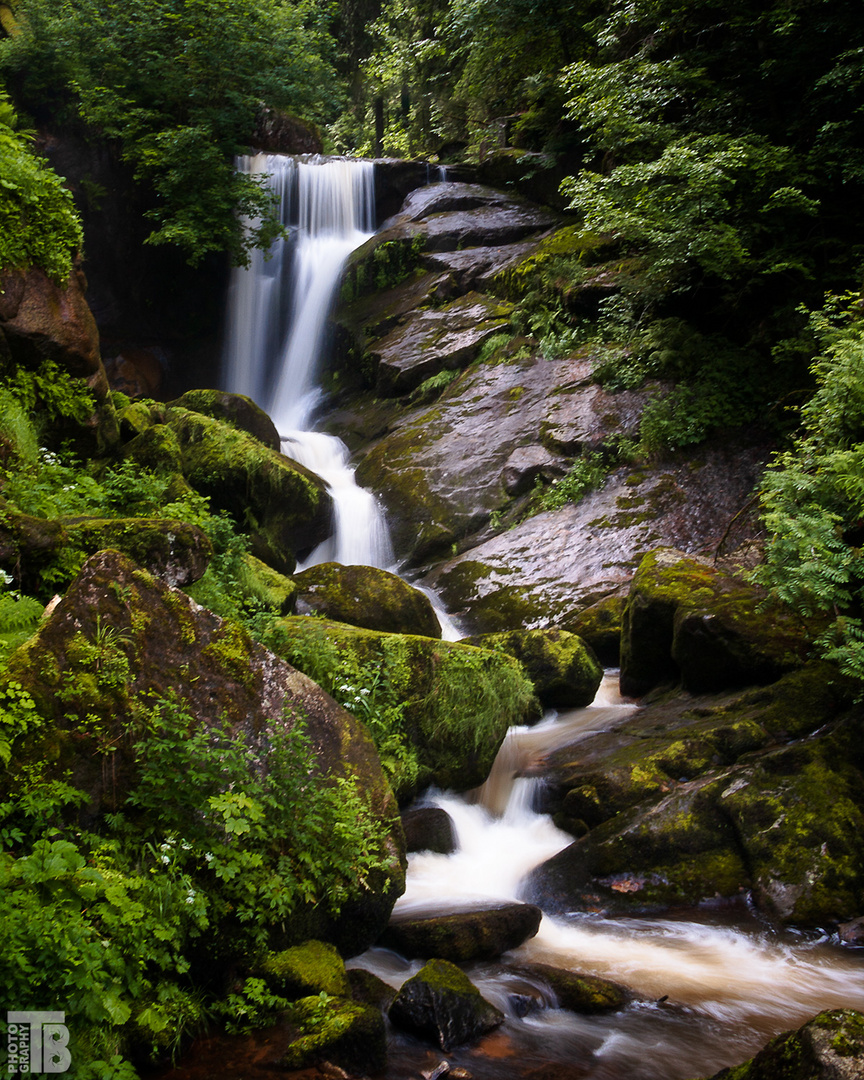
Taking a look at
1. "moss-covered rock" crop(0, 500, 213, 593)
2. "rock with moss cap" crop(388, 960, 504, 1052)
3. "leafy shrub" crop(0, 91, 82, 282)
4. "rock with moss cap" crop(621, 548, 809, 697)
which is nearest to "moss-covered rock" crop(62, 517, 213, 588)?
"moss-covered rock" crop(0, 500, 213, 593)

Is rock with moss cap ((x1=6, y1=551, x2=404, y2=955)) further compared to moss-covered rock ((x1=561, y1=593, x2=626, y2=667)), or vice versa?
moss-covered rock ((x1=561, y1=593, x2=626, y2=667))

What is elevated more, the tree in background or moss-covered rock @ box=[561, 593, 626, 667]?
the tree in background

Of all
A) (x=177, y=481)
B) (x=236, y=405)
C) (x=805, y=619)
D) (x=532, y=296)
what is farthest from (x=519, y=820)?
(x=532, y=296)

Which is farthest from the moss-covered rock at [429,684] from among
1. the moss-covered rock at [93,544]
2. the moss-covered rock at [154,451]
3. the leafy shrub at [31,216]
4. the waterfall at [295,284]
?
the waterfall at [295,284]

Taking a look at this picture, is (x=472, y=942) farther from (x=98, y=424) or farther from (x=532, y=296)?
(x=532, y=296)

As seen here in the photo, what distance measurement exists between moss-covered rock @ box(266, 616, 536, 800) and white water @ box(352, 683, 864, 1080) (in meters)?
0.69

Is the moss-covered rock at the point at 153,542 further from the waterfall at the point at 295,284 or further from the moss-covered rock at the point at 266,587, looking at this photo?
the waterfall at the point at 295,284

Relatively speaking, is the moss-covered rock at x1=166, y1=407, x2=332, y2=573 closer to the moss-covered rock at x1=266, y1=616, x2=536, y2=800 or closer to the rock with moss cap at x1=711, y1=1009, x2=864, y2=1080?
the moss-covered rock at x1=266, y1=616, x2=536, y2=800

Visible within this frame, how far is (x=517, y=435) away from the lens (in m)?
13.3

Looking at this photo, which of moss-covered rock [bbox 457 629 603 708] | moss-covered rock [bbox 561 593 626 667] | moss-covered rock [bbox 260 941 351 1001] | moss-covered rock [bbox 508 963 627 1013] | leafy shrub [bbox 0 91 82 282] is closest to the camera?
moss-covered rock [bbox 260 941 351 1001]

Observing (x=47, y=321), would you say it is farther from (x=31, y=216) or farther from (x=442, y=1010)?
(x=442, y=1010)

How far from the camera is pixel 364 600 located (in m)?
8.38

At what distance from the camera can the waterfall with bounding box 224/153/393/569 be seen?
1770 centimetres

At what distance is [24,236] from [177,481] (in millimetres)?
2738
